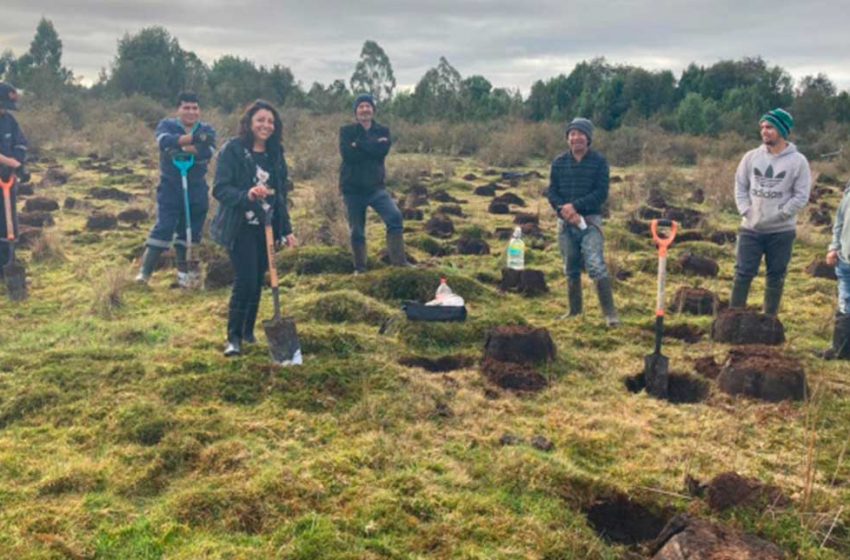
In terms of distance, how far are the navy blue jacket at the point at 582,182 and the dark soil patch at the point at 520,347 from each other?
1.33 metres

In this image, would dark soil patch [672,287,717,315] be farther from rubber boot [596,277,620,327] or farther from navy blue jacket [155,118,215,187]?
navy blue jacket [155,118,215,187]

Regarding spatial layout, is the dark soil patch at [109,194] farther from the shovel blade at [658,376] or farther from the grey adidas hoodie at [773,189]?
the shovel blade at [658,376]

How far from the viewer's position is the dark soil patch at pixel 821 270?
861cm

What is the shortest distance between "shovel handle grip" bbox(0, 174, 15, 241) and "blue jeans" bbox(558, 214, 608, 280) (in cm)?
520

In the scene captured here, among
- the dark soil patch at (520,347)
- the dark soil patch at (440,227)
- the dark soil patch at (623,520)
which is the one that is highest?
the dark soil patch at (440,227)

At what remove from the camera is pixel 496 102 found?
40.6 meters

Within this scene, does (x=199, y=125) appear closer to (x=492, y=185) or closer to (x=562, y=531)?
(x=562, y=531)

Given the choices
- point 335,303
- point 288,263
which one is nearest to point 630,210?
point 288,263

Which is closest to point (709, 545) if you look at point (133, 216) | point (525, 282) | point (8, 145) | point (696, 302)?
point (696, 302)

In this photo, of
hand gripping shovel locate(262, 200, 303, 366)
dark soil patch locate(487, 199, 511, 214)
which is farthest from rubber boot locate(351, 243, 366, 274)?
dark soil patch locate(487, 199, 511, 214)

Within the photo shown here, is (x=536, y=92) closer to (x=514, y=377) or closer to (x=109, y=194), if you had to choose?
(x=109, y=194)

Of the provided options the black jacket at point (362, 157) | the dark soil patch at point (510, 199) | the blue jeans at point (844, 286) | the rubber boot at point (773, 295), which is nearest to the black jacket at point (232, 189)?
the black jacket at point (362, 157)

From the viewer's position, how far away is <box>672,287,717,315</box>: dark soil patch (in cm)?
698

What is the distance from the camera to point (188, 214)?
25.1 feet
